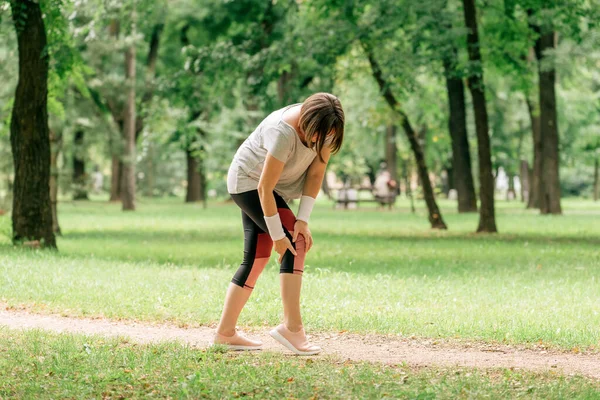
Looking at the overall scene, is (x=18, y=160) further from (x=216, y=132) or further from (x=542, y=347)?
(x=216, y=132)

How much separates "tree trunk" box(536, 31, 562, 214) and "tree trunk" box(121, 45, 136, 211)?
14480mm

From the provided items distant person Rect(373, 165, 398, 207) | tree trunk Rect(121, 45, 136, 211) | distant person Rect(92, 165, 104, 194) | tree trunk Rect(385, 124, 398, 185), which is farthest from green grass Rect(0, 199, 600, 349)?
tree trunk Rect(385, 124, 398, 185)

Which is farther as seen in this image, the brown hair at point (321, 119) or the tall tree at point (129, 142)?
the tall tree at point (129, 142)

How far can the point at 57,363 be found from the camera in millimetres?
6809

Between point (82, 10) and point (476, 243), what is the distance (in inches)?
330

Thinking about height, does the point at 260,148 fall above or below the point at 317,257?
above

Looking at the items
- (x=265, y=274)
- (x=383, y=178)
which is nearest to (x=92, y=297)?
(x=265, y=274)

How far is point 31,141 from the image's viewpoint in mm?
16047

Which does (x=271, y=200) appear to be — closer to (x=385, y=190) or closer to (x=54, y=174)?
(x=54, y=174)

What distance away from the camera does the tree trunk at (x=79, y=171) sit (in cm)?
3106

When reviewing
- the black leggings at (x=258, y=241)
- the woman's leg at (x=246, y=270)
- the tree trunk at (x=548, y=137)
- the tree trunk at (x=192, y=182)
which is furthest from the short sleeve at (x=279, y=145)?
the tree trunk at (x=192, y=182)

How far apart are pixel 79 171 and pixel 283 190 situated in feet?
139

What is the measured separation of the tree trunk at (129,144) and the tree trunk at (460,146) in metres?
11.7

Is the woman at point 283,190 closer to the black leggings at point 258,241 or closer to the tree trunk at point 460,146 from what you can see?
the black leggings at point 258,241
